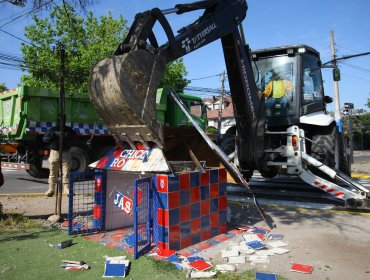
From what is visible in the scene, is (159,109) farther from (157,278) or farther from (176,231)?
(157,278)

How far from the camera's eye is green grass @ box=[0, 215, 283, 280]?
11.8 ft

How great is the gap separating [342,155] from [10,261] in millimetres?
6521

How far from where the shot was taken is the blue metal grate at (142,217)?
4.10 m

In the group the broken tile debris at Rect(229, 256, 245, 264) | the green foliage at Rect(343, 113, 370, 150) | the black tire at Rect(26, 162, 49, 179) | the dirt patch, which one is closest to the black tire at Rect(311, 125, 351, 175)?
the broken tile debris at Rect(229, 256, 245, 264)

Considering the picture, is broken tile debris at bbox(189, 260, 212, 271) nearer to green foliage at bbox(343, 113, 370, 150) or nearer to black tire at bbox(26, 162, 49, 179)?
black tire at bbox(26, 162, 49, 179)

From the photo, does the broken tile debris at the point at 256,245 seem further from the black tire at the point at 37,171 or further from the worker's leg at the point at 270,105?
the black tire at the point at 37,171

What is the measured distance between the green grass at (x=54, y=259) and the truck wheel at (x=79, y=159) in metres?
6.25

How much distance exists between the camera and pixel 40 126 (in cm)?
1123

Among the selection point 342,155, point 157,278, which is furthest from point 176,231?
point 342,155

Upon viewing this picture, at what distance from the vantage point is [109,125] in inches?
190

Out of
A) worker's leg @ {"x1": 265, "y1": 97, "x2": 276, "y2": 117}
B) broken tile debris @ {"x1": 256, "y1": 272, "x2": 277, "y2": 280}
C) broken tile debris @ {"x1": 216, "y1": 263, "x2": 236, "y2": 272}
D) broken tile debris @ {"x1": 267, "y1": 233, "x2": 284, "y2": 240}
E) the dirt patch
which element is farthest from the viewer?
worker's leg @ {"x1": 265, "y1": 97, "x2": 276, "y2": 117}

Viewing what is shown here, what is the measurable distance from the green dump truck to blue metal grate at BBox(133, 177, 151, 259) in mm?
6445

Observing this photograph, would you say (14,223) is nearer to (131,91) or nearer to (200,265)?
(131,91)

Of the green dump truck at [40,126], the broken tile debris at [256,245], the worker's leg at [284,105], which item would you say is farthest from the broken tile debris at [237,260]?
the green dump truck at [40,126]
